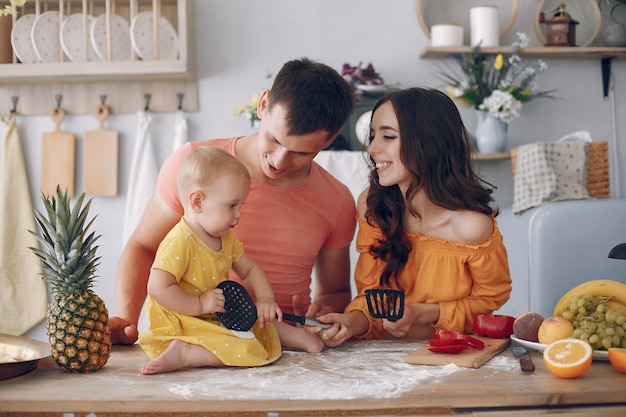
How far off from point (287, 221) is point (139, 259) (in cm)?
40

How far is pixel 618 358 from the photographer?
1.32 metres

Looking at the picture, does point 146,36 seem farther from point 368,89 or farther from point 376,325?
point 376,325

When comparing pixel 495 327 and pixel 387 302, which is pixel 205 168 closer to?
pixel 387 302

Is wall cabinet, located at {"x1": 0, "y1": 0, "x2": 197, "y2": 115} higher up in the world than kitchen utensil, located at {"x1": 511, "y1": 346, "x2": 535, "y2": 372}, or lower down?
higher up

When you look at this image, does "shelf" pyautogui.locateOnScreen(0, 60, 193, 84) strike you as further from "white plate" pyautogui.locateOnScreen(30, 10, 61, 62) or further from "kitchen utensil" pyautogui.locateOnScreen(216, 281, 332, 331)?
"kitchen utensil" pyautogui.locateOnScreen(216, 281, 332, 331)

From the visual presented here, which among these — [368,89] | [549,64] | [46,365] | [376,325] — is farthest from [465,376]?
[549,64]

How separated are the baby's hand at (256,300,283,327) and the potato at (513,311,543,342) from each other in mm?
496

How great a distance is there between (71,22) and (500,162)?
2132mm

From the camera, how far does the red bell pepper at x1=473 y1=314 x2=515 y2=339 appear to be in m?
1.65

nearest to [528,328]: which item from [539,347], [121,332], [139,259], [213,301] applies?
[539,347]

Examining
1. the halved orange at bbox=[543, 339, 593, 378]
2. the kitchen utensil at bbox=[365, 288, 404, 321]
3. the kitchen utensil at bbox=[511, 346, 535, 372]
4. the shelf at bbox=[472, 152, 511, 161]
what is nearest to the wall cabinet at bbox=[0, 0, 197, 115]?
the shelf at bbox=[472, 152, 511, 161]

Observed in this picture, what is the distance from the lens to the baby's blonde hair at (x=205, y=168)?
1504 millimetres

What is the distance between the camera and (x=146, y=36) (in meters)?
3.46

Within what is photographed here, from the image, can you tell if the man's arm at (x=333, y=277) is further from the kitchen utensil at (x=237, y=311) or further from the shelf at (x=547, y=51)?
the shelf at (x=547, y=51)
